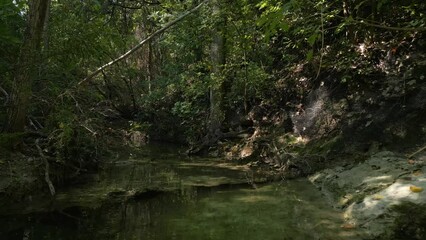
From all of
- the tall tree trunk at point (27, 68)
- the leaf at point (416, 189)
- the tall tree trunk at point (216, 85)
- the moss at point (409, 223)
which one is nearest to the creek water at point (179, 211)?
the moss at point (409, 223)

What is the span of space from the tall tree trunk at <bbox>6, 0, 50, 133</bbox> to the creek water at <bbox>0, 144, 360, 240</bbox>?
4.82 ft

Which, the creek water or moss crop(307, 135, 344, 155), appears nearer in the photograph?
the creek water

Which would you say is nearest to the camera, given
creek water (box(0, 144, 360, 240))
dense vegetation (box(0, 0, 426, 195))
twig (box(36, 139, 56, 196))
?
creek water (box(0, 144, 360, 240))

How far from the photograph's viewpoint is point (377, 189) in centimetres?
502

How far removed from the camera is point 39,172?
637 centimetres

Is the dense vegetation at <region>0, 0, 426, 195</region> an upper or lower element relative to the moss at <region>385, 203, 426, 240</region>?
upper

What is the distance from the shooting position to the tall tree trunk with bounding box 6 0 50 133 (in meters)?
6.23

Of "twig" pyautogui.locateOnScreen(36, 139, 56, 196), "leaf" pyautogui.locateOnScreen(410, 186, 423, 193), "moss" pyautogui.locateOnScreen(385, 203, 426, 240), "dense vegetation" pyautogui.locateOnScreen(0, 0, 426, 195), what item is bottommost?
"moss" pyautogui.locateOnScreen(385, 203, 426, 240)

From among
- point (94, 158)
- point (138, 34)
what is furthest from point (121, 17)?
point (94, 158)

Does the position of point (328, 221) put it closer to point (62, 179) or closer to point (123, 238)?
point (123, 238)

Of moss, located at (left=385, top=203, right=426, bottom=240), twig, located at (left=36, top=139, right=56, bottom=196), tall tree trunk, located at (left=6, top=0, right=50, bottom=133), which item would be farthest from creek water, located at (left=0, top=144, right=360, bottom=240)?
tall tree trunk, located at (left=6, top=0, right=50, bottom=133)

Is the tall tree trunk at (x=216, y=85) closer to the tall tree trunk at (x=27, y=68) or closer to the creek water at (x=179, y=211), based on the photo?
the creek water at (x=179, y=211)

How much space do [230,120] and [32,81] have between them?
24.1ft

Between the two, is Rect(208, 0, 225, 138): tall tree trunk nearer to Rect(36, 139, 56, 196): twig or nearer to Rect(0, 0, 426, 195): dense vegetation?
Rect(0, 0, 426, 195): dense vegetation
